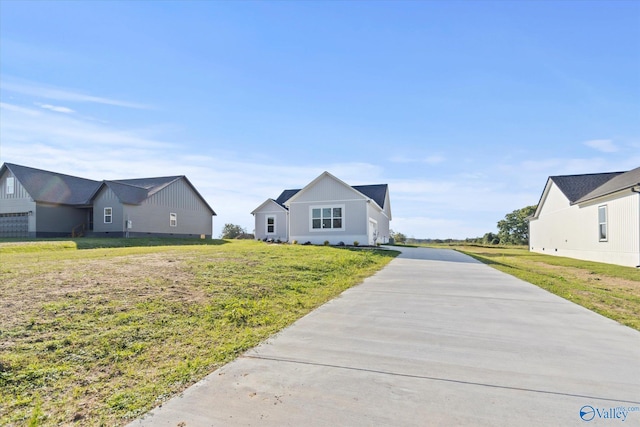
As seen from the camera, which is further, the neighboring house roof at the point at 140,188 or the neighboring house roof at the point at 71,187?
the neighboring house roof at the point at 140,188

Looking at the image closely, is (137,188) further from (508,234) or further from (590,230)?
(508,234)

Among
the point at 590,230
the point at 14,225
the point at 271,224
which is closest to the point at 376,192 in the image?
the point at 271,224

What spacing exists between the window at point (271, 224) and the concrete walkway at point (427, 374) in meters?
25.0

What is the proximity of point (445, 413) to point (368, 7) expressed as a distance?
12303mm

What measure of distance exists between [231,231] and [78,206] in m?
16.6

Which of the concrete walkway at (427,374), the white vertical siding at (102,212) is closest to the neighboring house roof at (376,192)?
the white vertical siding at (102,212)

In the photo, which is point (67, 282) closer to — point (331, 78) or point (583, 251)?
point (331, 78)

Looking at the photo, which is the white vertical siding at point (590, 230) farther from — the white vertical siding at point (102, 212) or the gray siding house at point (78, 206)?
the white vertical siding at point (102, 212)

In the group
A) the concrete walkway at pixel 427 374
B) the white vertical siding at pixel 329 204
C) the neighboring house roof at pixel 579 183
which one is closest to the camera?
the concrete walkway at pixel 427 374

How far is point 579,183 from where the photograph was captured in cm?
2211

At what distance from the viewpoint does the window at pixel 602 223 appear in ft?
55.5

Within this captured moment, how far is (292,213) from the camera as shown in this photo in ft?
78.4

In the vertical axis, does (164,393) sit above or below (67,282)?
below

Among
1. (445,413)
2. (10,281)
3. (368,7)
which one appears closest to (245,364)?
(445,413)
